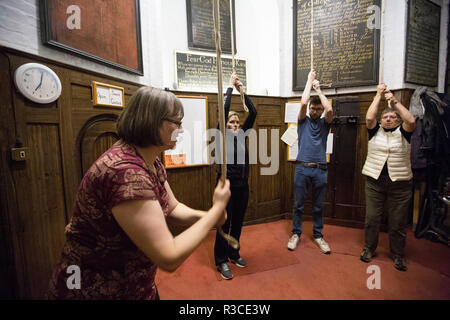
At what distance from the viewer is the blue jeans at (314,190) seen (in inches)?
101

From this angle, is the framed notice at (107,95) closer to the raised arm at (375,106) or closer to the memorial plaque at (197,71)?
the memorial plaque at (197,71)

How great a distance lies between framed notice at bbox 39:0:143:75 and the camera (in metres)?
1.53

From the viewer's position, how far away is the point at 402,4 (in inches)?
111

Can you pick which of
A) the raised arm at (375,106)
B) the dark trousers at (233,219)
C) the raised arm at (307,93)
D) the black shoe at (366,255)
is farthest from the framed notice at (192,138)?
the black shoe at (366,255)

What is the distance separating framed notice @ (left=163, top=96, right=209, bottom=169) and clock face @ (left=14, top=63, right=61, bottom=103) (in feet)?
4.79

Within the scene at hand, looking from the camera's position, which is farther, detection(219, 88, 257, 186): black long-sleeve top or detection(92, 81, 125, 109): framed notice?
detection(219, 88, 257, 186): black long-sleeve top

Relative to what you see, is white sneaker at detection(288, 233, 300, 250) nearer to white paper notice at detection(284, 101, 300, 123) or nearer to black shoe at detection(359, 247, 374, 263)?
black shoe at detection(359, 247, 374, 263)

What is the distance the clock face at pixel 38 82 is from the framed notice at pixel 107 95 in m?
0.32

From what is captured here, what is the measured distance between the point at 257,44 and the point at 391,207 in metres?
3.07

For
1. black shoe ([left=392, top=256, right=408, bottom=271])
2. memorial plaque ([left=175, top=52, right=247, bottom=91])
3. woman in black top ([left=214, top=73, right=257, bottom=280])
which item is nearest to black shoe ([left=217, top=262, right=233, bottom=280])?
woman in black top ([left=214, top=73, right=257, bottom=280])

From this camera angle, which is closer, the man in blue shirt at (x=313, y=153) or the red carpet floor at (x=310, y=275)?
the red carpet floor at (x=310, y=275)

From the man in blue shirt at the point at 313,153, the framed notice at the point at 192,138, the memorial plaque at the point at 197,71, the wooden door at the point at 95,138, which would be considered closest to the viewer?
the wooden door at the point at 95,138
